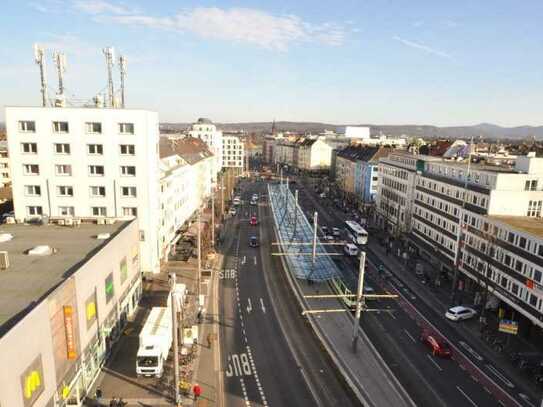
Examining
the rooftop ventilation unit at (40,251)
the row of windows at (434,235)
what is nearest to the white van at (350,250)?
the row of windows at (434,235)

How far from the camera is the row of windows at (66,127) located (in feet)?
170

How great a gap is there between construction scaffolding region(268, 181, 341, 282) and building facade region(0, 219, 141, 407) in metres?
22.0

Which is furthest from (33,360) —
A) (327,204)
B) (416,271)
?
(327,204)

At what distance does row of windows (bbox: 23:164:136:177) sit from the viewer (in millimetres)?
53062

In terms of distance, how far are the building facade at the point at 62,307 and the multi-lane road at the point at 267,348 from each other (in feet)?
35.7

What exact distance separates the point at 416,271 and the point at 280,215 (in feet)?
106

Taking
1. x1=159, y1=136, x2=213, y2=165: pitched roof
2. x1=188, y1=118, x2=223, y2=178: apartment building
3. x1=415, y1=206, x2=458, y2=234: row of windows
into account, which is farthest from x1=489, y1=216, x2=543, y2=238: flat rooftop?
x1=188, y1=118, x2=223, y2=178: apartment building

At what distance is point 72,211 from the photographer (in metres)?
54.3

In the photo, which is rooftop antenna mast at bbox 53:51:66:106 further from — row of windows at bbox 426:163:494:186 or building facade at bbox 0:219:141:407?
row of windows at bbox 426:163:494:186

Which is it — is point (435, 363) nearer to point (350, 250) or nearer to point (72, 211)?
point (350, 250)

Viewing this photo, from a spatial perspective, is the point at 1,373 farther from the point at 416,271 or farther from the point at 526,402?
the point at 416,271

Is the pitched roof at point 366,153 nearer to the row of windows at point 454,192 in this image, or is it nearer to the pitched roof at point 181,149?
the row of windows at point 454,192

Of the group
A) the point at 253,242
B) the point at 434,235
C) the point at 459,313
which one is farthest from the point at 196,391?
the point at 434,235

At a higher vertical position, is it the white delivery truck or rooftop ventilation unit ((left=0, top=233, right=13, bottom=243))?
rooftop ventilation unit ((left=0, top=233, right=13, bottom=243))
